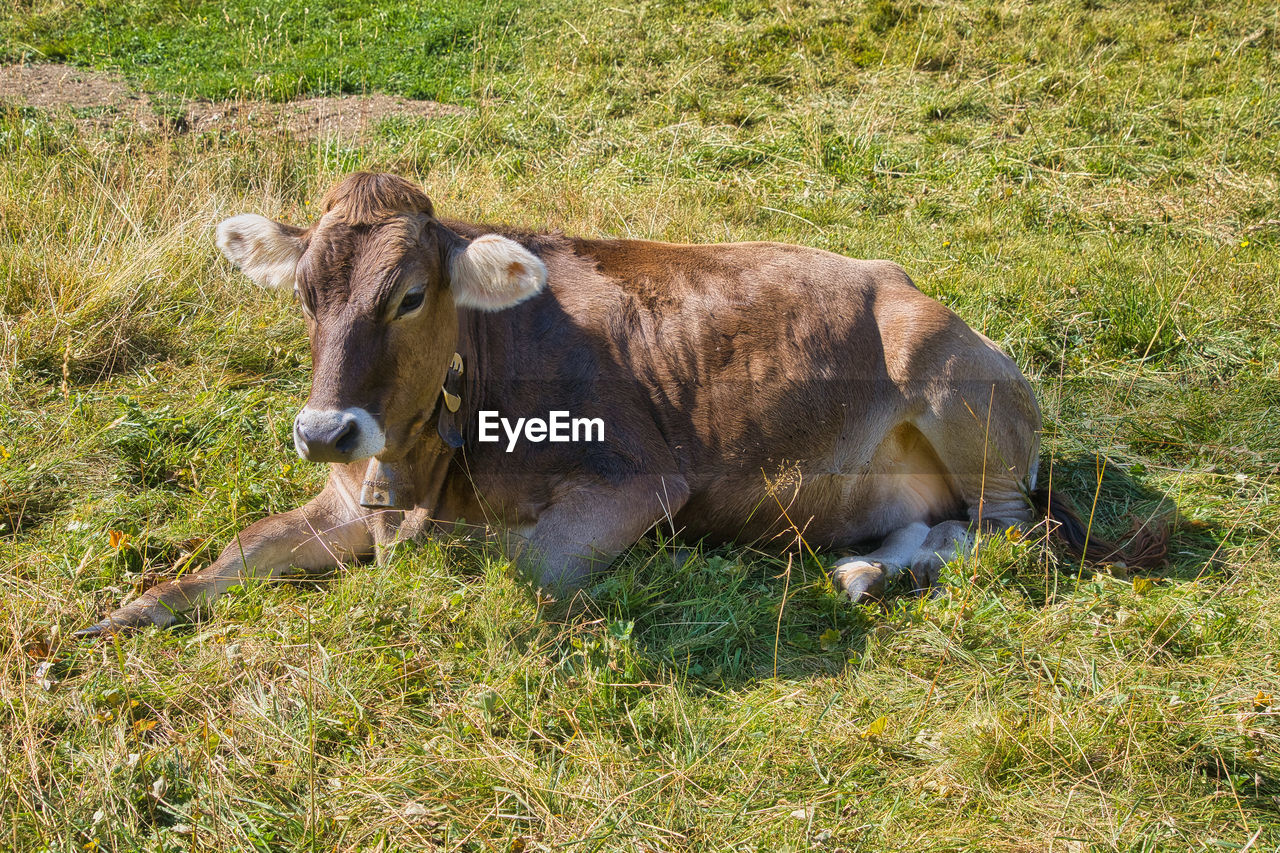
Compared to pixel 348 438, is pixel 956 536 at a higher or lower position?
lower

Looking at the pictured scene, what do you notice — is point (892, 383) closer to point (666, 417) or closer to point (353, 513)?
point (666, 417)

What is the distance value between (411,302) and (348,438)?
637 millimetres

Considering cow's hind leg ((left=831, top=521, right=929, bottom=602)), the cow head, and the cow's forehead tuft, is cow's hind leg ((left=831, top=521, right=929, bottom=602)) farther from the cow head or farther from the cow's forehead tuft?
the cow's forehead tuft

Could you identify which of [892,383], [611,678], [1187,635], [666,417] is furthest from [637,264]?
[1187,635]

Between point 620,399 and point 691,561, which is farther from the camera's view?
point 620,399

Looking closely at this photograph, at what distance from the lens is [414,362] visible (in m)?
4.02

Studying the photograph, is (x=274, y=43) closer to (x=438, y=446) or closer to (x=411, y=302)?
(x=438, y=446)

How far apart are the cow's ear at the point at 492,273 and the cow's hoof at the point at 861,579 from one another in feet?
6.41

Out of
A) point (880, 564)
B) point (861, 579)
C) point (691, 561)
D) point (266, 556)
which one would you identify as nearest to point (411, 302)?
point (266, 556)

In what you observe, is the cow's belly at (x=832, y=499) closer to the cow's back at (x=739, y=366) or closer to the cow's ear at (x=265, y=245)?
the cow's back at (x=739, y=366)

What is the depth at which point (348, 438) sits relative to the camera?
145 inches

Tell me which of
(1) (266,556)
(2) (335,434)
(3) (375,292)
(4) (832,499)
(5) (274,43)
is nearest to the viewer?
(2) (335,434)

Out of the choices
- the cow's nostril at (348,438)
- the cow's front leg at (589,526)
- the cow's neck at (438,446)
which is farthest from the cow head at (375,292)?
the cow's front leg at (589,526)

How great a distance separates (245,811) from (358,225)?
2.18 m
